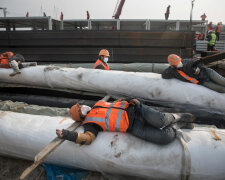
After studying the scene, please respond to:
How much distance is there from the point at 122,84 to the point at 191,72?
4.17 ft

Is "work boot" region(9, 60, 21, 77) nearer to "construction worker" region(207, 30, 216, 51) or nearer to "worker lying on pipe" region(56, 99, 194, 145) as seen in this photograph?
"worker lying on pipe" region(56, 99, 194, 145)

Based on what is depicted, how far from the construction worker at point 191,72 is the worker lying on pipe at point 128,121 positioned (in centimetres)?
111

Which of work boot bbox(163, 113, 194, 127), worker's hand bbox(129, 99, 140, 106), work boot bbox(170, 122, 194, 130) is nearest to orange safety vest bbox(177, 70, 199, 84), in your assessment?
work boot bbox(163, 113, 194, 127)

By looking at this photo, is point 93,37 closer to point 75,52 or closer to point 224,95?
point 75,52

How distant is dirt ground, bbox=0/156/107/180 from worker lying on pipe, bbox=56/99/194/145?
550 millimetres

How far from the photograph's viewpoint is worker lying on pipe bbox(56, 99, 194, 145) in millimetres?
1917

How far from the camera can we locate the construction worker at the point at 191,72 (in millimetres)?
2915

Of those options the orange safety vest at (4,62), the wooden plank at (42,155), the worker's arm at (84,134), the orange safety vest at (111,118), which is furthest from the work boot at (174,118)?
the orange safety vest at (4,62)

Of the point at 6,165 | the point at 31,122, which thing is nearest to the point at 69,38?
the point at 31,122

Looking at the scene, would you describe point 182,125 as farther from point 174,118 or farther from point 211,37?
point 211,37

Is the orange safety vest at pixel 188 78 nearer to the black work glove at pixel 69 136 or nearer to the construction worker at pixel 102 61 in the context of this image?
the construction worker at pixel 102 61

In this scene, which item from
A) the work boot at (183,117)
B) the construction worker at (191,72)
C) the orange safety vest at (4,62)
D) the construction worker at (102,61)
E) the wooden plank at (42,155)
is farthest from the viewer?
the orange safety vest at (4,62)

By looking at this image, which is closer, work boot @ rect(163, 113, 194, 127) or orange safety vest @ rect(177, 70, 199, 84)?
work boot @ rect(163, 113, 194, 127)

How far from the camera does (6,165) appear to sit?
7.66 ft
